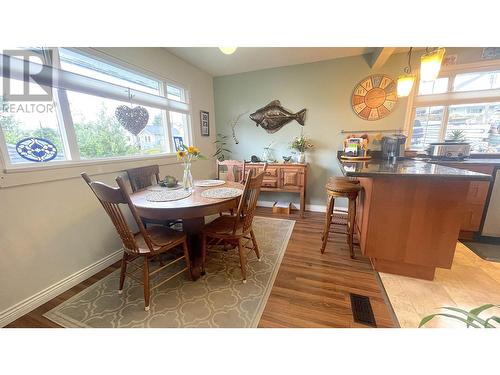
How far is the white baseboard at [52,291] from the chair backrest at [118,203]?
72cm

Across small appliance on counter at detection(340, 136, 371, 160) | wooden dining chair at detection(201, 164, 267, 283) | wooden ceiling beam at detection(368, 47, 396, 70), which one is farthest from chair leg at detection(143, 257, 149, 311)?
wooden ceiling beam at detection(368, 47, 396, 70)

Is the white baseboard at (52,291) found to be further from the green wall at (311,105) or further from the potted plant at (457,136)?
the potted plant at (457,136)

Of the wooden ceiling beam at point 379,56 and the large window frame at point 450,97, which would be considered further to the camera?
the large window frame at point 450,97

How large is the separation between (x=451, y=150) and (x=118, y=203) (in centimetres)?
378

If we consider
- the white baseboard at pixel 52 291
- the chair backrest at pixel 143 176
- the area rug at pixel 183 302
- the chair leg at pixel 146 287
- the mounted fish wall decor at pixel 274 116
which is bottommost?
the area rug at pixel 183 302

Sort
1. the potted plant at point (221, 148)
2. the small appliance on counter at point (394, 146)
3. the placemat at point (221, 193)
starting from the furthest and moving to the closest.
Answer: the potted plant at point (221, 148)
the small appliance on counter at point (394, 146)
the placemat at point (221, 193)

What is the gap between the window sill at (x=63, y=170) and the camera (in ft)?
4.49

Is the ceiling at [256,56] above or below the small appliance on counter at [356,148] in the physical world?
above

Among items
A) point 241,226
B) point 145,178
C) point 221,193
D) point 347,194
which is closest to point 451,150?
point 347,194

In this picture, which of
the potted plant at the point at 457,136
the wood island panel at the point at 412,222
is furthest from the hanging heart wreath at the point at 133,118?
the potted plant at the point at 457,136

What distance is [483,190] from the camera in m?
2.38

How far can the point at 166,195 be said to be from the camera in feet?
5.83

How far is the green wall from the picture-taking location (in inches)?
118
